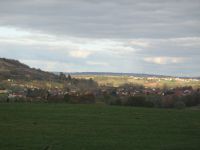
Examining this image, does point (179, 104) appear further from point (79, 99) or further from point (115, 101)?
point (79, 99)

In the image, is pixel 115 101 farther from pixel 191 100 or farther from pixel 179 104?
pixel 191 100

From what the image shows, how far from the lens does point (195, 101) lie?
3521 inches

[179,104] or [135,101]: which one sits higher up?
[135,101]

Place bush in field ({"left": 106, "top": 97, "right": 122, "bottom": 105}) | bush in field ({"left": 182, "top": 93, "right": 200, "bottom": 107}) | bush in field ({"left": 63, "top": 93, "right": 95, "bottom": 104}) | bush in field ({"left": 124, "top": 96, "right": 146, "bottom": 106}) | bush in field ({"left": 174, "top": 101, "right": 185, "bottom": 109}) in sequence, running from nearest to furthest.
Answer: bush in field ({"left": 124, "top": 96, "right": 146, "bottom": 106}) < bush in field ({"left": 174, "top": 101, "right": 185, "bottom": 109}) < bush in field ({"left": 106, "top": 97, "right": 122, "bottom": 105}) < bush in field ({"left": 182, "top": 93, "right": 200, "bottom": 107}) < bush in field ({"left": 63, "top": 93, "right": 95, "bottom": 104})

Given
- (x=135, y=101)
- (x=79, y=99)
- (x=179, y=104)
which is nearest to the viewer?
(x=135, y=101)

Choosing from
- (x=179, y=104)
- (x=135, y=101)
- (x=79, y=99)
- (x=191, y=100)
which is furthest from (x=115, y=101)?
(x=191, y=100)

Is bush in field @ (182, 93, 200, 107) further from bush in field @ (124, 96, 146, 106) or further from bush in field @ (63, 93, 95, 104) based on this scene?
bush in field @ (63, 93, 95, 104)

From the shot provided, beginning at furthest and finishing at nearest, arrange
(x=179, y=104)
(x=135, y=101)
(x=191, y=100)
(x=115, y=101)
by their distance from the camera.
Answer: (x=191, y=100)
(x=115, y=101)
(x=179, y=104)
(x=135, y=101)

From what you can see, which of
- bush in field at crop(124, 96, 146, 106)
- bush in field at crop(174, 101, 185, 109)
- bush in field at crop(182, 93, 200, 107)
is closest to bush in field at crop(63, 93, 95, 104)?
bush in field at crop(124, 96, 146, 106)

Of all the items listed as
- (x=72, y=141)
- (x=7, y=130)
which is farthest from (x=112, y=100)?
(x=72, y=141)

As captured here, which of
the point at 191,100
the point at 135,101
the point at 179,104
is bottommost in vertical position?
the point at 179,104

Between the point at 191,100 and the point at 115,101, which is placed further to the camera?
the point at 191,100

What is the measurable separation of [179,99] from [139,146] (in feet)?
217

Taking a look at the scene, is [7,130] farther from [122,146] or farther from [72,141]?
[122,146]
